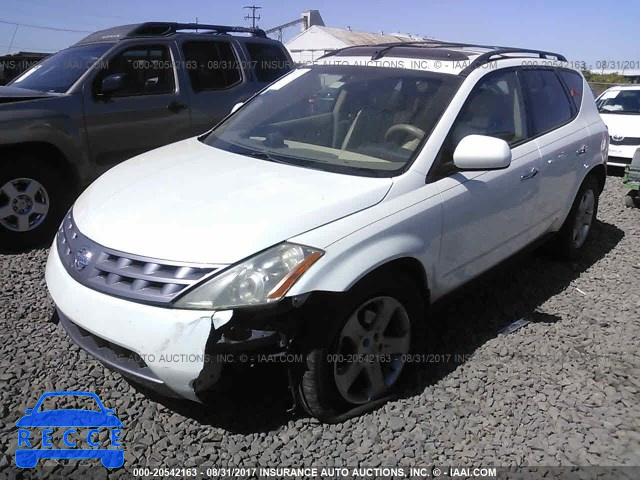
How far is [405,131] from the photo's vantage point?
307cm

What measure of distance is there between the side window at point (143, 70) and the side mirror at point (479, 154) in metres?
3.83

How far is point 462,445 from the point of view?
8.41ft

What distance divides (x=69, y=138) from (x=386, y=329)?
3.74m

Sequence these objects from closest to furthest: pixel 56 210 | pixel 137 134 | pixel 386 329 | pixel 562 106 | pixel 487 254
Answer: pixel 386 329 → pixel 487 254 → pixel 562 106 → pixel 56 210 → pixel 137 134

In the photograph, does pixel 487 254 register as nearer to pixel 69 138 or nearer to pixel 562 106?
pixel 562 106

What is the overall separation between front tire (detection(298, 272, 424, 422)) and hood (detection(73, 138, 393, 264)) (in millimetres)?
405

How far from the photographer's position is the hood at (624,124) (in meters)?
8.93

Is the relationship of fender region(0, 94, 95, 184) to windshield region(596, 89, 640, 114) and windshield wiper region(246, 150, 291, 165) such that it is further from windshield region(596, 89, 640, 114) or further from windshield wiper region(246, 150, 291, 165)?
windshield region(596, 89, 640, 114)

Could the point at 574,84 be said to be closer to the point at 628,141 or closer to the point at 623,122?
the point at 628,141

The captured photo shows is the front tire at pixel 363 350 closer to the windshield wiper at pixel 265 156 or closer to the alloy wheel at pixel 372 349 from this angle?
the alloy wheel at pixel 372 349

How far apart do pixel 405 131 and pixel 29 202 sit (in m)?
3.48

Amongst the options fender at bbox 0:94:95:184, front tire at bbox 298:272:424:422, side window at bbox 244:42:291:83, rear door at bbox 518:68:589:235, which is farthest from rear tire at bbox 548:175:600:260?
fender at bbox 0:94:95:184

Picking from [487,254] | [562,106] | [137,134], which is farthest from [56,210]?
[562,106]

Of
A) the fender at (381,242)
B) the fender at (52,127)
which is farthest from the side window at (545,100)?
the fender at (52,127)
